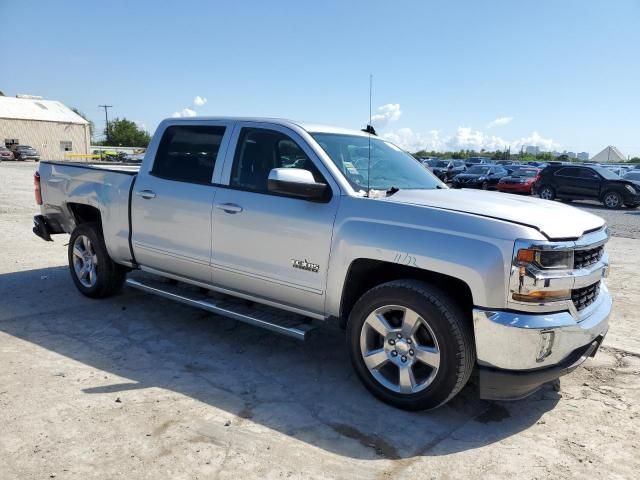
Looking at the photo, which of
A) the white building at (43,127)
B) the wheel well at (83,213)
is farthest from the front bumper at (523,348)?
the white building at (43,127)

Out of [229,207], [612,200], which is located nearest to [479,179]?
[612,200]

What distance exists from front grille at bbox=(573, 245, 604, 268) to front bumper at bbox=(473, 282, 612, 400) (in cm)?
34

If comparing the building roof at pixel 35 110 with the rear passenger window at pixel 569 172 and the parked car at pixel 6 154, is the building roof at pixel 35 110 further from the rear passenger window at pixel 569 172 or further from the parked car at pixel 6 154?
the rear passenger window at pixel 569 172

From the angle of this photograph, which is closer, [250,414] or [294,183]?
[250,414]

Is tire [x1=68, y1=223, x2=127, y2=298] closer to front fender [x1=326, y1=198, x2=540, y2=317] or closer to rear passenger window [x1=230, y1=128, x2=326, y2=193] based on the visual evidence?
rear passenger window [x1=230, y1=128, x2=326, y2=193]

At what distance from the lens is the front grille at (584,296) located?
3322 millimetres

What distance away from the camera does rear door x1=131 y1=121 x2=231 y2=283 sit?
4.47m

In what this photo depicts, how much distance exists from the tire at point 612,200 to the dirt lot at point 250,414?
1701 centimetres

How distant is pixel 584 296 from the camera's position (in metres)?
3.43

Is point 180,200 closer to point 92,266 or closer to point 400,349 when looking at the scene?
point 92,266

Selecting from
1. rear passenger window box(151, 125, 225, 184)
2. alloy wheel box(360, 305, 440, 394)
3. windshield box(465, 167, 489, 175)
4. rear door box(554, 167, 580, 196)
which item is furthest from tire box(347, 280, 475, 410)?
windshield box(465, 167, 489, 175)

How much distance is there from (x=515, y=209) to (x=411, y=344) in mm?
1128

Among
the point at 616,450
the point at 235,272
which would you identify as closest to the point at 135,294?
the point at 235,272

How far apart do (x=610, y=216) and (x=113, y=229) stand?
1630cm
